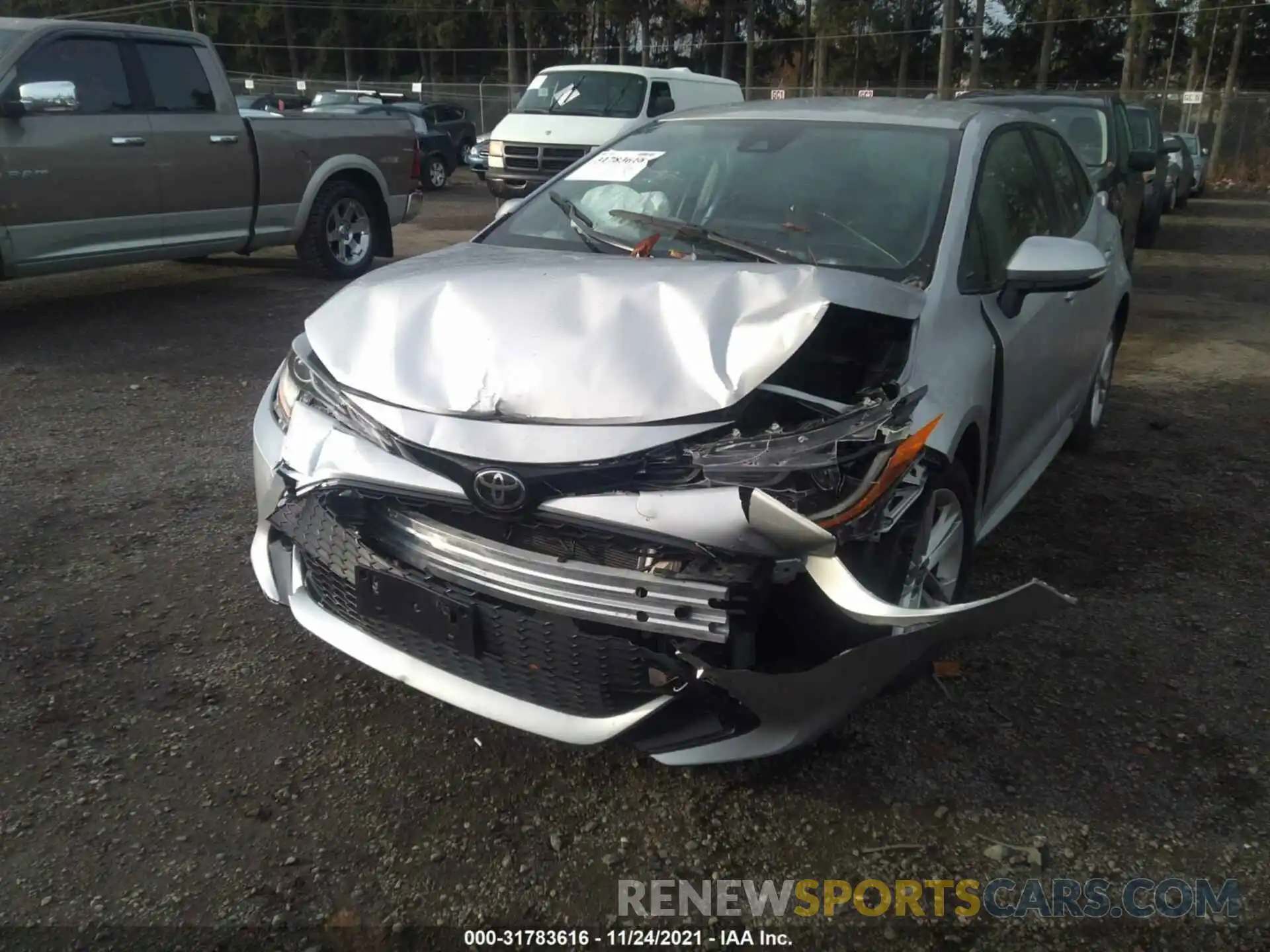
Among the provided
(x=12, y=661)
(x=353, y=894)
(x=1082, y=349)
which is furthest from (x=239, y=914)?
(x=1082, y=349)

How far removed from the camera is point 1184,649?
11.3 feet

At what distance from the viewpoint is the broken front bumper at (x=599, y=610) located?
224cm

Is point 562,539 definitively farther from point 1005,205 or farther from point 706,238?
point 1005,205

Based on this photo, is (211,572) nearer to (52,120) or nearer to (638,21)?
(52,120)

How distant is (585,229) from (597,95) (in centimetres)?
1107

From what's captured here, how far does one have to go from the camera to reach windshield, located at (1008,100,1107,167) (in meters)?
9.57

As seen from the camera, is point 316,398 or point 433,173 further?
point 433,173

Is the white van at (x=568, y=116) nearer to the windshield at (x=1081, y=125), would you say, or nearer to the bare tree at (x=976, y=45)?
the windshield at (x=1081, y=125)

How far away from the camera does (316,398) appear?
9.20 ft

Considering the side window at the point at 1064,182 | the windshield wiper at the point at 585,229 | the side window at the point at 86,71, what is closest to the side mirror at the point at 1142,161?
the side window at the point at 1064,182

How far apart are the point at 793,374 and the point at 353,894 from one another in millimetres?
1563

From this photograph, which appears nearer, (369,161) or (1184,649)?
(1184,649)

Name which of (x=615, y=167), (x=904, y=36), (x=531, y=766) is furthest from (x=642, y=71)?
(x=904, y=36)

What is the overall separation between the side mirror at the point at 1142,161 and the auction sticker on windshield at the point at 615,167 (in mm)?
7056
